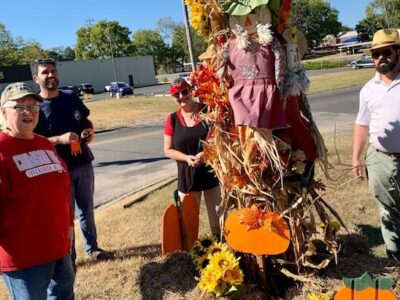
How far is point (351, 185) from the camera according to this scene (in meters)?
5.68

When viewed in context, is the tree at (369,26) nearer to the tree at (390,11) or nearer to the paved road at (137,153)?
the tree at (390,11)

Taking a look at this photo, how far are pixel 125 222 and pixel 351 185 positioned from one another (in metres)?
2.87

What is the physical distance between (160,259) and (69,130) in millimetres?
1409

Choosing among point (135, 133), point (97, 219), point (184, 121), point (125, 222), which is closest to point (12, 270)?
point (184, 121)

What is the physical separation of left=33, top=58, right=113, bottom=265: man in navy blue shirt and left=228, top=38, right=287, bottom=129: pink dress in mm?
1665

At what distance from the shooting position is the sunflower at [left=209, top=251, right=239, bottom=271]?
3.11 meters

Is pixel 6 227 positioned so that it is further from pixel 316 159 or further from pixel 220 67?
pixel 316 159

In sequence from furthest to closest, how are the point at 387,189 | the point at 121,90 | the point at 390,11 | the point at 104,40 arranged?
the point at 104,40, the point at 390,11, the point at 121,90, the point at 387,189

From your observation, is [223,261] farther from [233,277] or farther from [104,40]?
[104,40]

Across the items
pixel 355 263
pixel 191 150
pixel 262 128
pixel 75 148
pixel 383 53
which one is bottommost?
pixel 355 263

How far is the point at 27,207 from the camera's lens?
2.55 m

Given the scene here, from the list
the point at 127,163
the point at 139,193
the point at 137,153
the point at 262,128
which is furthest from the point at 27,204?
the point at 137,153

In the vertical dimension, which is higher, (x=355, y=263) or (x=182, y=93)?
(x=182, y=93)

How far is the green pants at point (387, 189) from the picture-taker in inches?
130
